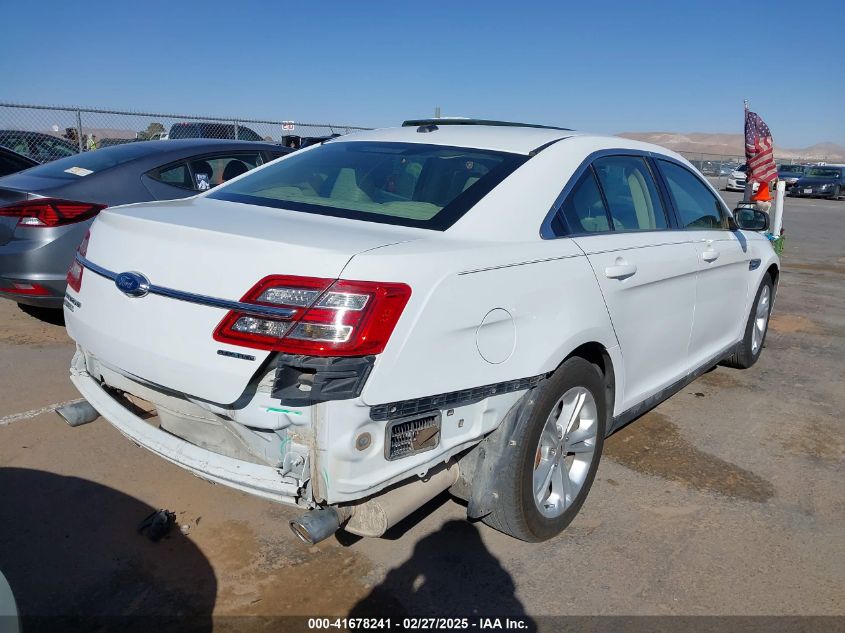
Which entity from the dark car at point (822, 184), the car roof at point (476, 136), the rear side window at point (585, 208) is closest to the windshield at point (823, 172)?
the dark car at point (822, 184)

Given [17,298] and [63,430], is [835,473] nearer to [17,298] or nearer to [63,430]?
[63,430]

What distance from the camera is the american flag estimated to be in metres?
11.5

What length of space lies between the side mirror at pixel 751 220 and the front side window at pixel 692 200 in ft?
0.31

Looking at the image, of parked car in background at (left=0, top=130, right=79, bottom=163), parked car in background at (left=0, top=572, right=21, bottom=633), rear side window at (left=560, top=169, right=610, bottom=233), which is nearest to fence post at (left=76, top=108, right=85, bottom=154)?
parked car in background at (left=0, top=130, right=79, bottom=163)

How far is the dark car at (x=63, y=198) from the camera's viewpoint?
16.8 feet

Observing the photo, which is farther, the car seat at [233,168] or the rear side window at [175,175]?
the car seat at [233,168]

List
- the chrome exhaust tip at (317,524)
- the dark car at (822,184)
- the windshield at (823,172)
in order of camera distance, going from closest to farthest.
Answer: the chrome exhaust tip at (317,524), the dark car at (822,184), the windshield at (823,172)

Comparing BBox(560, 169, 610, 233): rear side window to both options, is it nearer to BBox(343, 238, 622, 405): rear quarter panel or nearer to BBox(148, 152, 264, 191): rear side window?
BBox(343, 238, 622, 405): rear quarter panel

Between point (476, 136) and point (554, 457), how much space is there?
1.56 m

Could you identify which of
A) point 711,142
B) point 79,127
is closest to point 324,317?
point 79,127

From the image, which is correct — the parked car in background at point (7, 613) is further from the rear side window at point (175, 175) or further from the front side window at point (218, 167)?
the front side window at point (218, 167)

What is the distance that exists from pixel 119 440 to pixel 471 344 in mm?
2378

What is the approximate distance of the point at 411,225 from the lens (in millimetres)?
2711

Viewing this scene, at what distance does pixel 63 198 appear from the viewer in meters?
5.20
